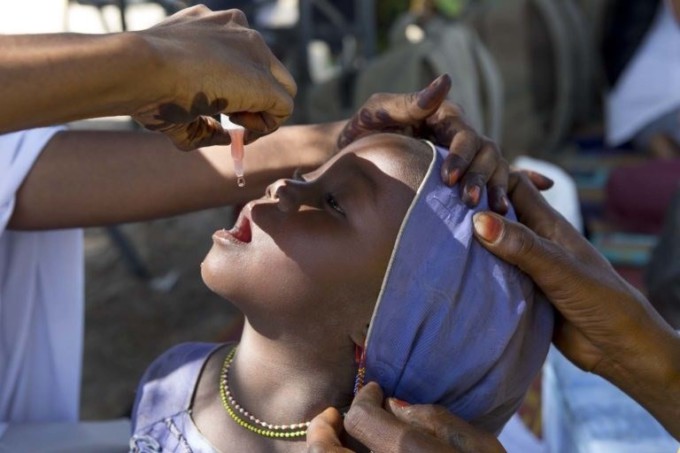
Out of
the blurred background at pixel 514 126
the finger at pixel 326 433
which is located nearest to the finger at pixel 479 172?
the finger at pixel 326 433

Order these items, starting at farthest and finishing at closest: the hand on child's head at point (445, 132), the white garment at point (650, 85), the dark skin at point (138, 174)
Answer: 1. the white garment at point (650, 85)
2. the dark skin at point (138, 174)
3. the hand on child's head at point (445, 132)

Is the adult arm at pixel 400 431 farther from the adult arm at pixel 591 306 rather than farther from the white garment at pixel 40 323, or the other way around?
the white garment at pixel 40 323

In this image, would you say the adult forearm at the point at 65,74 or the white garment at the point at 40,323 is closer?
the adult forearm at the point at 65,74

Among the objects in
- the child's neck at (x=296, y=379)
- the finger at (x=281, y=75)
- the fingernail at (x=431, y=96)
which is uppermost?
the finger at (x=281, y=75)

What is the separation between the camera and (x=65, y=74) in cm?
119

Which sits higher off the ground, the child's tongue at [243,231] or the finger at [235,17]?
the finger at [235,17]

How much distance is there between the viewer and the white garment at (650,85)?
495 cm

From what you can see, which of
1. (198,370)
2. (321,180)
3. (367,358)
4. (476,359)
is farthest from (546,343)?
A: (198,370)

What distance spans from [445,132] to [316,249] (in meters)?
0.37

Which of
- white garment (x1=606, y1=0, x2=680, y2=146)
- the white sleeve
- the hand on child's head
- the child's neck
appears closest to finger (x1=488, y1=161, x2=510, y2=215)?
the hand on child's head

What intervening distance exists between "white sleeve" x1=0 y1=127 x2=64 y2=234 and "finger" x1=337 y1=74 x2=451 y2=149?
2.06ft

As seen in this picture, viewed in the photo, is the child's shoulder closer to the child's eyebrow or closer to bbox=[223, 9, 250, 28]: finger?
the child's eyebrow

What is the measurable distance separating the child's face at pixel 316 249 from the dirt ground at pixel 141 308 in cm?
185

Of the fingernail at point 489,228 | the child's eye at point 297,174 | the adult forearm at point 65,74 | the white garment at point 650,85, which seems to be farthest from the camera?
the white garment at point 650,85
